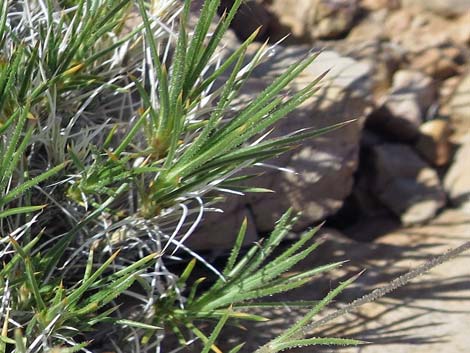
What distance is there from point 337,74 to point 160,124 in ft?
2.93

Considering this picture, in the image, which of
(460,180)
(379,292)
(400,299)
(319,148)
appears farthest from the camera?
(460,180)

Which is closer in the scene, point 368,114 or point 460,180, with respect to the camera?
point 368,114

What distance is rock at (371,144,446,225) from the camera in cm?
246

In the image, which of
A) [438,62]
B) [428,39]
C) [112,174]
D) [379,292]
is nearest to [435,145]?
[438,62]

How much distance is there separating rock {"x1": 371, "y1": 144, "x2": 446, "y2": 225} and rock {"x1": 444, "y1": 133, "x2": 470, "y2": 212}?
1.2 inches

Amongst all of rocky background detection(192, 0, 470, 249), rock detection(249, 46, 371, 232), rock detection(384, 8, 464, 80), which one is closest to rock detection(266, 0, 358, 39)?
rocky background detection(192, 0, 470, 249)

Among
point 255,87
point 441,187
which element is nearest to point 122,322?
point 255,87

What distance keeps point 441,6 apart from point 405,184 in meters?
0.83

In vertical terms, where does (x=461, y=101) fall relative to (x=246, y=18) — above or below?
below

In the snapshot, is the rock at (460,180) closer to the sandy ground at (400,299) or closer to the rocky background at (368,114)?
the rocky background at (368,114)

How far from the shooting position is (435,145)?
8.75ft

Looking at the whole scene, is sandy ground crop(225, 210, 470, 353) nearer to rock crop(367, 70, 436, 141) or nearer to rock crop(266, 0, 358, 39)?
rock crop(367, 70, 436, 141)

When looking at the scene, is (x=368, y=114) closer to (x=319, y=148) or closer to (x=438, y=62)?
(x=319, y=148)

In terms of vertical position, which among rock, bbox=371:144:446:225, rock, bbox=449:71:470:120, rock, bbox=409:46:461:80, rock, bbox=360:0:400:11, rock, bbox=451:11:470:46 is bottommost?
rock, bbox=371:144:446:225
